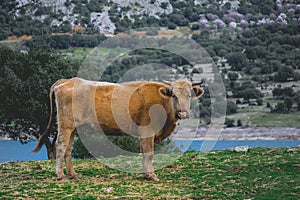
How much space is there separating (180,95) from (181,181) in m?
2.52

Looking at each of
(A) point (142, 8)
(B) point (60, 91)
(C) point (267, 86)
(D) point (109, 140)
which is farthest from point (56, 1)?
(B) point (60, 91)

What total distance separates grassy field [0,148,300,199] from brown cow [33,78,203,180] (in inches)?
40.9

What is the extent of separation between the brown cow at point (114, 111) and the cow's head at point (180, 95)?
0.10 metres

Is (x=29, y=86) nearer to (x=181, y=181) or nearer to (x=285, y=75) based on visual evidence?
(x=181, y=181)

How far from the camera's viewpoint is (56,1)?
580 feet

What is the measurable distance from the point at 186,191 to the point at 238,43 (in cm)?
12047

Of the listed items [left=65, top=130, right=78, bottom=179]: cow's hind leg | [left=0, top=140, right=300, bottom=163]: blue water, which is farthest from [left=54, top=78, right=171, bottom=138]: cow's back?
[left=0, top=140, right=300, bottom=163]: blue water

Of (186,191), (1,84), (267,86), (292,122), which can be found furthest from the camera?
(267,86)

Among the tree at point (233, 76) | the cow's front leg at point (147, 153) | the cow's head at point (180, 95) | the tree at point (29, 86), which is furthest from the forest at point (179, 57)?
the cow's head at point (180, 95)

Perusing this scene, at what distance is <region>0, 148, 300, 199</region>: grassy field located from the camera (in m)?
13.6

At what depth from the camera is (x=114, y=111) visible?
1623 cm

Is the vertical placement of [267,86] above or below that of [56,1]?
below

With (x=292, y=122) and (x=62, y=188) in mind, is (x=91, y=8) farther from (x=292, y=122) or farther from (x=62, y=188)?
(x=62, y=188)

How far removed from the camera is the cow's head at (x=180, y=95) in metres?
15.4
